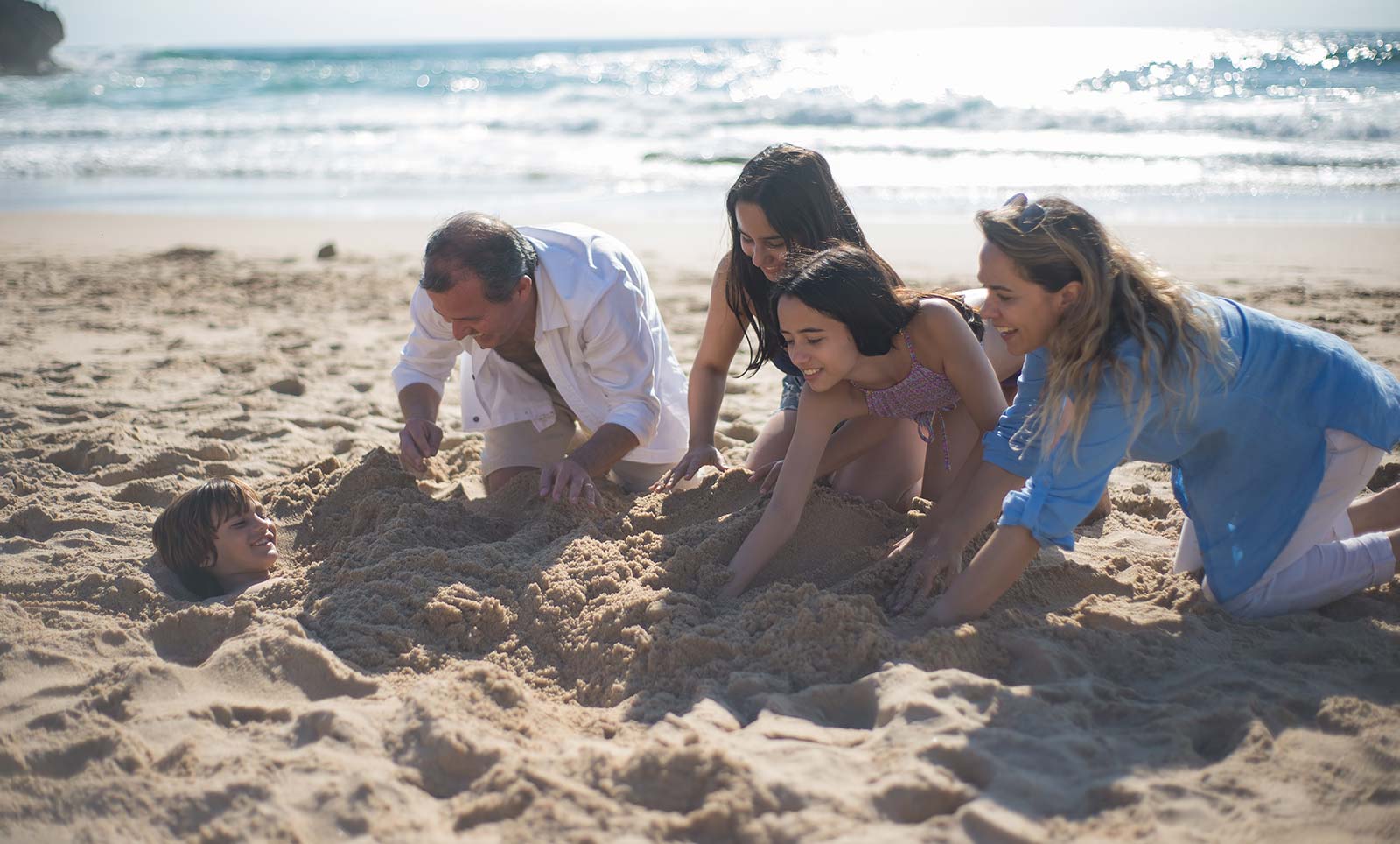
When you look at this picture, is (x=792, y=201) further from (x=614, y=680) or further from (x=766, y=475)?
(x=614, y=680)

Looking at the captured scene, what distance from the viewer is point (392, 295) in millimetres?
6527

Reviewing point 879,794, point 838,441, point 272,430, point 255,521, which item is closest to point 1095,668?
point 879,794

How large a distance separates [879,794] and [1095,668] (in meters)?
0.75

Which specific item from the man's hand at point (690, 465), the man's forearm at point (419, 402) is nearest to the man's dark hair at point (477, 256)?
the man's forearm at point (419, 402)

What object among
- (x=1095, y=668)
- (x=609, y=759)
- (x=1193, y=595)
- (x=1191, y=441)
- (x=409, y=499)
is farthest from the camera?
(x=409, y=499)

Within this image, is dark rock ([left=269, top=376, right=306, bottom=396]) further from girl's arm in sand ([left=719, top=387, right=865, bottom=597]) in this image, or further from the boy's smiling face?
girl's arm in sand ([left=719, top=387, right=865, bottom=597])

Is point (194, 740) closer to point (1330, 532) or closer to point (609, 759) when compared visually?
point (609, 759)

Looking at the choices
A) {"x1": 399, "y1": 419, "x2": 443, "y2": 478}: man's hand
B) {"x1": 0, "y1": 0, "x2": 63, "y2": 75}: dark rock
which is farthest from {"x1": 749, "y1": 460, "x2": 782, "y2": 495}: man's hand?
{"x1": 0, "y1": 0, "x2": 63, "y2": 75}: dark rock

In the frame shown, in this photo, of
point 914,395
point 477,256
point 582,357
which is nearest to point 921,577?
point 914,395

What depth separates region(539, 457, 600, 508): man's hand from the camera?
3.09 metres

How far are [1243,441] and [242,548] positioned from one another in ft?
8.65

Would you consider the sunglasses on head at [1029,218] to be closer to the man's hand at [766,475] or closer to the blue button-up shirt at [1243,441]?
the blue button-up shirt at [1243,441]

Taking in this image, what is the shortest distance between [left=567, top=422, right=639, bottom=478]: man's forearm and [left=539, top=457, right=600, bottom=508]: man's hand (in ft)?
0.10

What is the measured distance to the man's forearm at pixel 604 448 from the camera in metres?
3.16
